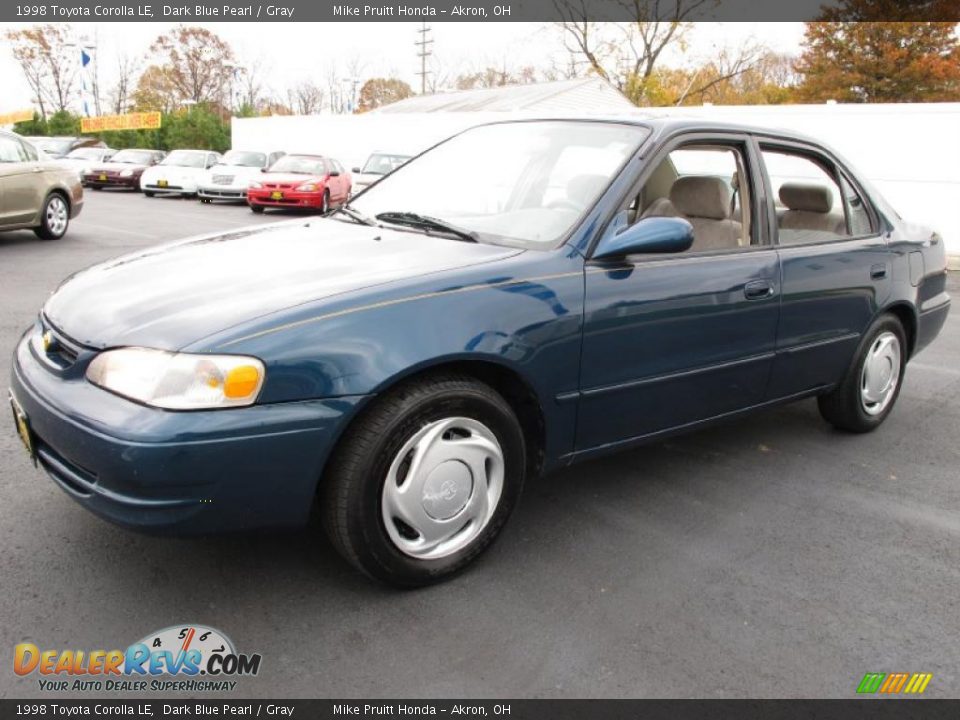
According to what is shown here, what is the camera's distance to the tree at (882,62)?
32.6m

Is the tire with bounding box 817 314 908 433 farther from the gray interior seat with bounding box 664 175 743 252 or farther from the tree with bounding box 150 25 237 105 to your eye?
the tree with bounding box 150 25 237 105

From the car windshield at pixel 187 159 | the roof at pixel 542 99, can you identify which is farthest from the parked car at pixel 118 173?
the roof at pixel 542 99

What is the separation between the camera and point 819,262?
13.0 feet

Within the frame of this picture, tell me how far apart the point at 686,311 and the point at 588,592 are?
1.18 meters

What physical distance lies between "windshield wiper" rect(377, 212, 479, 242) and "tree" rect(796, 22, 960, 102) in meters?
35.0

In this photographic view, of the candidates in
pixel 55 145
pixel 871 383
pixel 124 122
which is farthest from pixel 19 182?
pixel 124 122

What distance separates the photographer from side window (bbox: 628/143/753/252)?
3.73 meters

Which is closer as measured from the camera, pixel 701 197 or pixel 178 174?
pixel 701 197

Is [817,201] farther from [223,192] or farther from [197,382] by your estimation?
[223,192]

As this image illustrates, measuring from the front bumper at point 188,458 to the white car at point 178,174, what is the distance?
68.8 ft

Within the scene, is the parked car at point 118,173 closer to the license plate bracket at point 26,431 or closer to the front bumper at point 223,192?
the front bumper at point 223,192

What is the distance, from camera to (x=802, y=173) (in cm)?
440

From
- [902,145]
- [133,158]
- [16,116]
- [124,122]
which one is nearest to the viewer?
[902,145]

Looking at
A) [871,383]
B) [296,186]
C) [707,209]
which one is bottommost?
[871,383]
